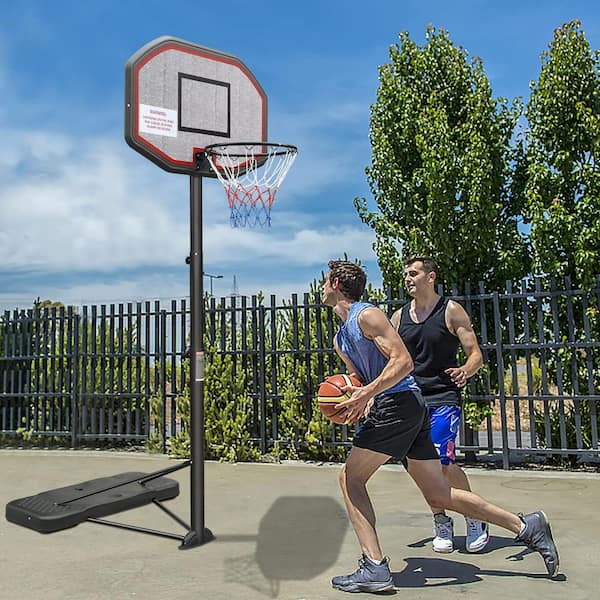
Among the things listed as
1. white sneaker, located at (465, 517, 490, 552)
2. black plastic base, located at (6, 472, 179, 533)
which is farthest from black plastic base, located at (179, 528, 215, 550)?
white sneaker, located at (465, 517, 490, 552)

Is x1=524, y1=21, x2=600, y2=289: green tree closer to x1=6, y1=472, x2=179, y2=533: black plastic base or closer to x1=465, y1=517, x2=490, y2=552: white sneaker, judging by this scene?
x1=465, y1=517, x2=490, y2=552: white sneaker

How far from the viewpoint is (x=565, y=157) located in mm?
9523

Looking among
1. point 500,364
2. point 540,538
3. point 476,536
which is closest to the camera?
point 540,538

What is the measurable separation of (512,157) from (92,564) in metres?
7.97

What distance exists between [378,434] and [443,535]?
1399 millimetres

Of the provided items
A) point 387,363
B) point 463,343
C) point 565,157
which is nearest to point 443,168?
point 565,157

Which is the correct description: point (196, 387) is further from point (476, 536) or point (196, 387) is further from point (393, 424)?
point (476, 536)

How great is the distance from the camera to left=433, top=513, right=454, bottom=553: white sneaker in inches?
212

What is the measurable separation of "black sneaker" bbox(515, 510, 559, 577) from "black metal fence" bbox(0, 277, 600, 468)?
15.0 ft

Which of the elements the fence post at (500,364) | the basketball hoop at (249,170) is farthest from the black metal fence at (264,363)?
the basketball hoop at (249,170)

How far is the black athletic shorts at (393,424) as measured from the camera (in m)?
4.51

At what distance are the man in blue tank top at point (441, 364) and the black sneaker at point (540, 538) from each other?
569 mm

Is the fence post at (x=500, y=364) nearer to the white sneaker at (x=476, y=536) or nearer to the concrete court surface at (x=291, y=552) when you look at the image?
the concrete court surface at (x=291, y=552)

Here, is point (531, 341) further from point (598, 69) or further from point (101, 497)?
point (101, 497)
